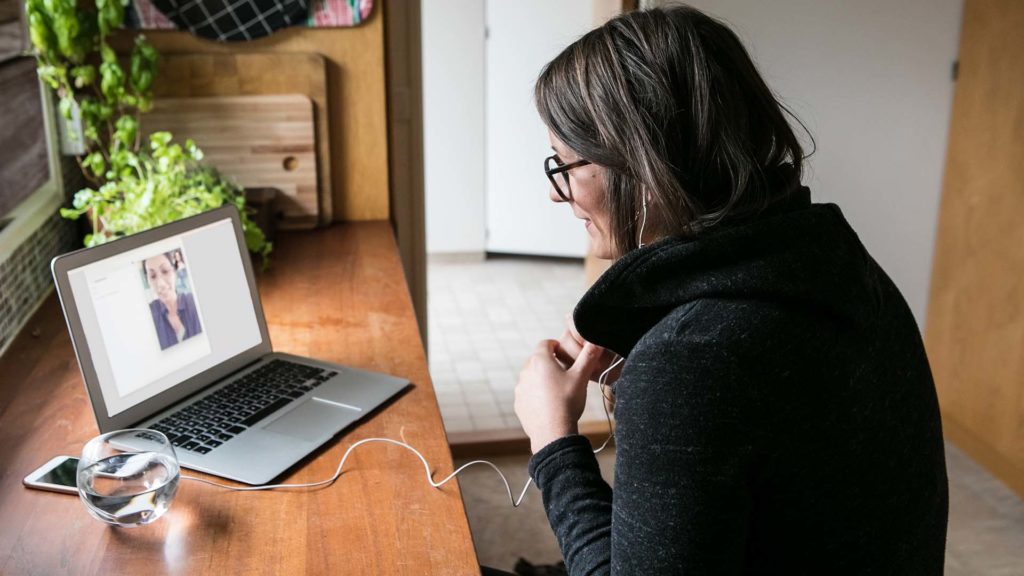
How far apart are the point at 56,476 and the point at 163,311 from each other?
0.26 m

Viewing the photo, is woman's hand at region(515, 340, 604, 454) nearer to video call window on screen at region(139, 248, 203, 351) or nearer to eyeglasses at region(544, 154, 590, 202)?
eyeglasses at region(544, 154, 590, 202)

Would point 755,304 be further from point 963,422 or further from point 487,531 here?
point 963,422

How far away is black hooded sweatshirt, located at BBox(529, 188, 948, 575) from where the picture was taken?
84 cm

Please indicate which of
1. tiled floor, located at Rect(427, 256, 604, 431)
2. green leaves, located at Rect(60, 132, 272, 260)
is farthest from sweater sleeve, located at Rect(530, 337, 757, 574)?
tiled floor, located at Rect(427, 256, 604, 431)

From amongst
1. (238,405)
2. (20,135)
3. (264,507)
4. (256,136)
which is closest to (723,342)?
(264,507)

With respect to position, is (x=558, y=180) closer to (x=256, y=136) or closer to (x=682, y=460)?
(x=682, y=460)

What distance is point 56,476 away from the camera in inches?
45.5

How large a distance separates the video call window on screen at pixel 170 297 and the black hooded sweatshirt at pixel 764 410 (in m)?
0.64

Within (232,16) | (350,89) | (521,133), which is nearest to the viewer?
(232,16)

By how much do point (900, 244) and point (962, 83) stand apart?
0.46 metres

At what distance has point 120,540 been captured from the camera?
1.04 meters

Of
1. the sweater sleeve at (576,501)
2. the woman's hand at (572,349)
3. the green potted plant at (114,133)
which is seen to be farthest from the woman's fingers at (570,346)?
the green potted plant at (114,133)

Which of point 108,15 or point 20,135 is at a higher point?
point 108,15

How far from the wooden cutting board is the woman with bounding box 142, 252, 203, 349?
0.78 meters
